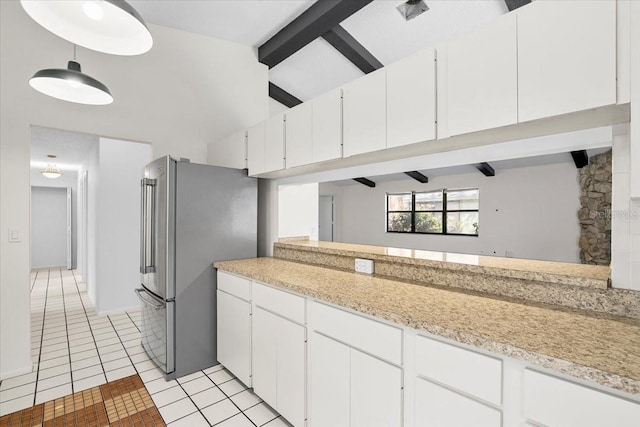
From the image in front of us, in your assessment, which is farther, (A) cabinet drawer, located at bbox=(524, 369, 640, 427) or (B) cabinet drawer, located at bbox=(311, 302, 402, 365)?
(B) cabinet drawer, located at bbox=(311, 302, 402, 365)

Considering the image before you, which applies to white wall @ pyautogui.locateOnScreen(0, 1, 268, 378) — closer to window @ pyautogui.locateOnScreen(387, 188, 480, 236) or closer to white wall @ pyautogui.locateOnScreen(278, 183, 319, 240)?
white wall @ pyautogui.locateOnScreen(278, 183, 319, 240)

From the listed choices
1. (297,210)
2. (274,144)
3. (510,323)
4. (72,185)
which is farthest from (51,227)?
(510,323)

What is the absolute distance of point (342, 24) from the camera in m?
3.19

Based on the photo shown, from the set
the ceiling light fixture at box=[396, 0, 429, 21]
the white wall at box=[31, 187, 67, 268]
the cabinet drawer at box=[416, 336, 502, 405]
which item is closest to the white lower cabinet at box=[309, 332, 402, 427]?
the cabinet drawer at box=[416, 336, 502, 405]

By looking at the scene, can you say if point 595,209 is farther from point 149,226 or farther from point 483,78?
point 149,226

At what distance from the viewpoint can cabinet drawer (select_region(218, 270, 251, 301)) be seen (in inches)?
89.4

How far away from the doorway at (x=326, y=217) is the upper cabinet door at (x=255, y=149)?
573cm

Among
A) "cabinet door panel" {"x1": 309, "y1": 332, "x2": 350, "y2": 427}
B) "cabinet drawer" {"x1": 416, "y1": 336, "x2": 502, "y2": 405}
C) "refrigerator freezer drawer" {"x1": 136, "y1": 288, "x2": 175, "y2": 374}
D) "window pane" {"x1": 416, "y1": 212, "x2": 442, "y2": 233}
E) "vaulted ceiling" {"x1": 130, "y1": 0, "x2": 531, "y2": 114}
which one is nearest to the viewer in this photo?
"cabinet drawer" {"x1": 416, "y1": 336, "x2": 502, "y2": 405}

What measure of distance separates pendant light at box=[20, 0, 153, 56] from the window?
6.83 m

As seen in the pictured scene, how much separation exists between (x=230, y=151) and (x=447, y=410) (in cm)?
288

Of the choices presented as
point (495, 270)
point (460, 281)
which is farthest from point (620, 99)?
point (460, 281)

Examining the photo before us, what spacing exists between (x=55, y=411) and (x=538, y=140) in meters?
3.44

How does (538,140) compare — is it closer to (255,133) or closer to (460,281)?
(460,281)

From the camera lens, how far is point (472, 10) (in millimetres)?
2785
